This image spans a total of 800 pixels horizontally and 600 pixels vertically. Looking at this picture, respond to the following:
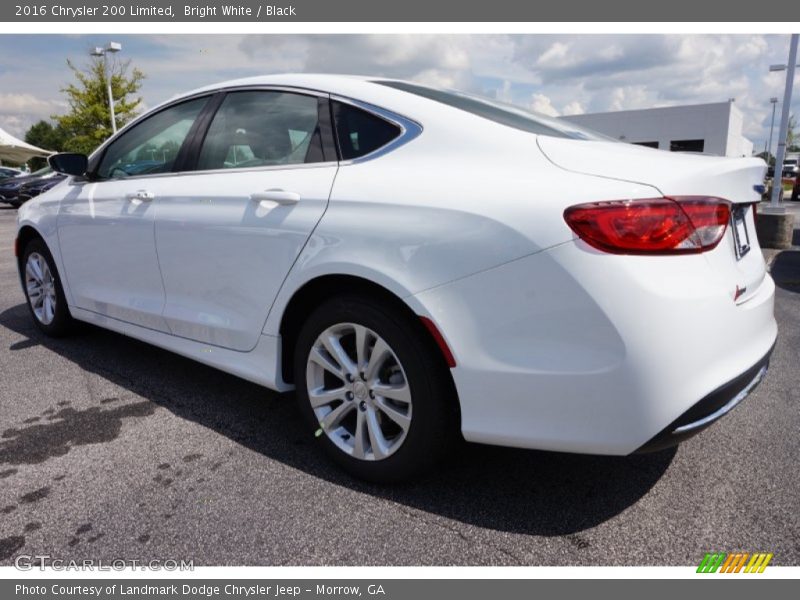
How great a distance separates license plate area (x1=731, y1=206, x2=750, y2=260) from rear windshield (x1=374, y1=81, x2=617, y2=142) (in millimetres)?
633

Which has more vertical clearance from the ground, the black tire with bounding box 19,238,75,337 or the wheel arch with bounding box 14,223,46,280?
the wheel arch with bounding box 14,223,46,280

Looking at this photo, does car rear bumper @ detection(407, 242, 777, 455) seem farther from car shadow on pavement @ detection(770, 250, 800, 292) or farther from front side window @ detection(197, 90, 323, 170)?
car shadow on pavement @ detection(770, 250, 800, 292)

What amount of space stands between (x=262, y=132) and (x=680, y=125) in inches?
2034

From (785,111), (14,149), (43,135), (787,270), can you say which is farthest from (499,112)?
(43,135)

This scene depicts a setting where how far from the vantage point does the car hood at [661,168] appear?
188cm

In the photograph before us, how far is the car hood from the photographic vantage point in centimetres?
188

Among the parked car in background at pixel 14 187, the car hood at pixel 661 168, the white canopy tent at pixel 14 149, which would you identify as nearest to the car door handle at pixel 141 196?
the car hood at pixel 661 168

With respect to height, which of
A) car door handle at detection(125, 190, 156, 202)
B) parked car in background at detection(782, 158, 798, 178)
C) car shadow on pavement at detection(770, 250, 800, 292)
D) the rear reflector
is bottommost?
parked car in background at detection(782, 158, 798, 178)

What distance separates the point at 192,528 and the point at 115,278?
1.89m

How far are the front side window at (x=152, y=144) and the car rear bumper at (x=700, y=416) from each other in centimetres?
267

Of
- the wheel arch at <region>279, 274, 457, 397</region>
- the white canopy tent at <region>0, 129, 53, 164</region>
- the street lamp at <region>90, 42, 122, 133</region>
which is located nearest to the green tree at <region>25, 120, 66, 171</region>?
the white canopy tent at <region>0, 129, 53, 164</region>

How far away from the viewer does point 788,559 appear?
1.95 meters

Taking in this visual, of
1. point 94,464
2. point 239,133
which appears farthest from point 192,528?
point 239,133

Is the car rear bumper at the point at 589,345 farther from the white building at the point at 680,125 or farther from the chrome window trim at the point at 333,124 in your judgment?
the white building at the point at 680,125
